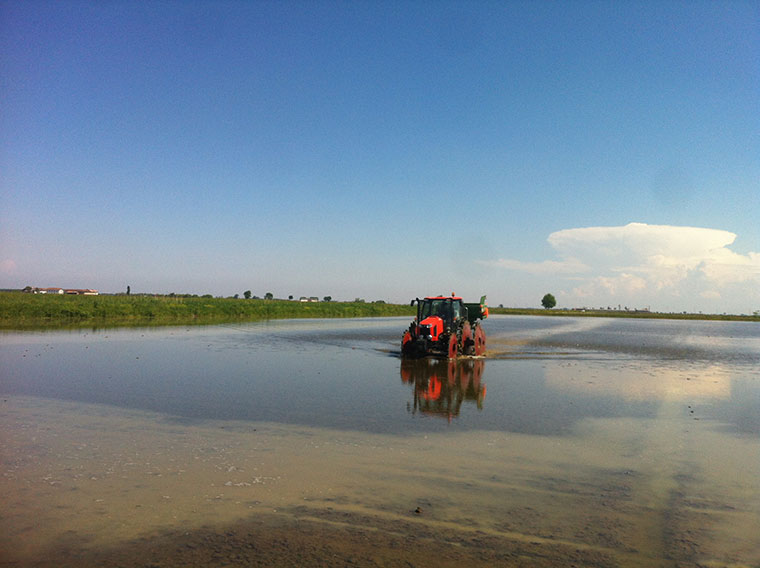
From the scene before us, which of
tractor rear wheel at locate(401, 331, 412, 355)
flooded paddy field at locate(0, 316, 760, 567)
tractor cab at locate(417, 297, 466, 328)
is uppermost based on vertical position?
tractor cab at locate(417, 297, 466, 328)

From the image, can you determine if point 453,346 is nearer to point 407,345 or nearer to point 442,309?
point 442,309

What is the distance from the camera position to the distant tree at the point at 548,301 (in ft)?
636

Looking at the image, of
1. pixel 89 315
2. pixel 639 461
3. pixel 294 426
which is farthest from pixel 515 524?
pixel 89 315

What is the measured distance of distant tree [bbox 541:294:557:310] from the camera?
194 metres

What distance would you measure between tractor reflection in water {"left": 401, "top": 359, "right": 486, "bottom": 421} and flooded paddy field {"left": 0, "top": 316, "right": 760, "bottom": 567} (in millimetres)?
152

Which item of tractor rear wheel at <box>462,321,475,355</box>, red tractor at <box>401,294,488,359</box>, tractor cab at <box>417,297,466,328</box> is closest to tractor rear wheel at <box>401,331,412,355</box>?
red tractor at <box>401,294,488,359</box>

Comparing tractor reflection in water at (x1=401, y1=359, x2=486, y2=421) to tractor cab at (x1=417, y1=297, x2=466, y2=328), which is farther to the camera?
tractor cab at (x1=417, y1=297, x2=466, y2=328)

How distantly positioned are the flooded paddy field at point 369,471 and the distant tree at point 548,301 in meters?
186

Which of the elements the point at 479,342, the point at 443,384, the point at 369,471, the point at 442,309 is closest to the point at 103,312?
the point at 442,309

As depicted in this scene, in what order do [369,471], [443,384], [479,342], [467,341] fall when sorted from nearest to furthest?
[369,471] → [443,384] → [467,341] → [479,342]

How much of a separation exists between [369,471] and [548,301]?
19817 cm

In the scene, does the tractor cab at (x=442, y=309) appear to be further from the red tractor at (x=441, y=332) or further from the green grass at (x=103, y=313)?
the green grass at (x=103, y=313)

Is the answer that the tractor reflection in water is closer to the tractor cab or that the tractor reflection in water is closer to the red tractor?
the red tractor

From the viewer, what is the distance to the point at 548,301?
19450cm
